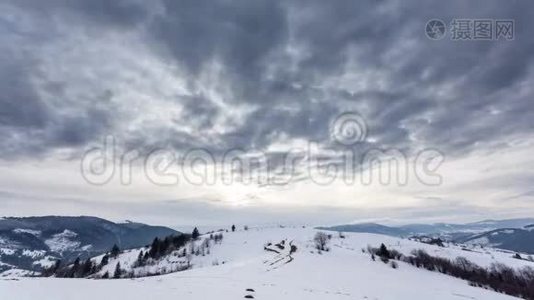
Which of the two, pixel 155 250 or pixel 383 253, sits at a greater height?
pixel 383 253

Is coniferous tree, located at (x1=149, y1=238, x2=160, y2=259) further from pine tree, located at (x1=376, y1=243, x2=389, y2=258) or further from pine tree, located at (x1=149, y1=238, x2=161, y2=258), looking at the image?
pine tree, located at (x1=376, y1=243, x2=389, y2=258)

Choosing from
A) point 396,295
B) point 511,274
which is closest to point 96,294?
point 396,295

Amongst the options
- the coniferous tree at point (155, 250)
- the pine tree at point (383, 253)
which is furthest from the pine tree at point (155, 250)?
the pine tree at point (383, 253)

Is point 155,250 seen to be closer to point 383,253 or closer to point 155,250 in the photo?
point 155,250

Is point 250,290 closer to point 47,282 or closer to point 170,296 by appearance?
point 170,296

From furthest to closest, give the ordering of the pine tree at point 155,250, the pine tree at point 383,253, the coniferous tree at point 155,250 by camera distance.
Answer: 1. the pine tree at point 155,250
2. the coniferous tree at point 155,250
3. the pine tree at point 383,253

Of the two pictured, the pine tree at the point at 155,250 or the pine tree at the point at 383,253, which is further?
the pine tree at the point at 155,250

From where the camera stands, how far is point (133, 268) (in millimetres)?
161625

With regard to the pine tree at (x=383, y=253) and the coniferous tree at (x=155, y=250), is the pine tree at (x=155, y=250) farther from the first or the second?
the pine tree at (x=383, y=253)

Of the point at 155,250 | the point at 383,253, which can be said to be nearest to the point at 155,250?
the point at 155,250

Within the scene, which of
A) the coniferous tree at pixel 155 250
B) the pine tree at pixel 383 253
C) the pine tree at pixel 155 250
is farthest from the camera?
the pine tree at pixel 155 250

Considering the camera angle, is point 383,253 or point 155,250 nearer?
point 383,253

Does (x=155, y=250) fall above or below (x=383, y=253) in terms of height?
below

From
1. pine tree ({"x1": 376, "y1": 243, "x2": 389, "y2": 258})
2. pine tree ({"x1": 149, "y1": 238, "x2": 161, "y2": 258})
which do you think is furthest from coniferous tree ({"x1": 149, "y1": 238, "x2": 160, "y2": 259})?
pine tree ({"x1": 376, "y1": 243, "x2": 389, "y2": 258})
